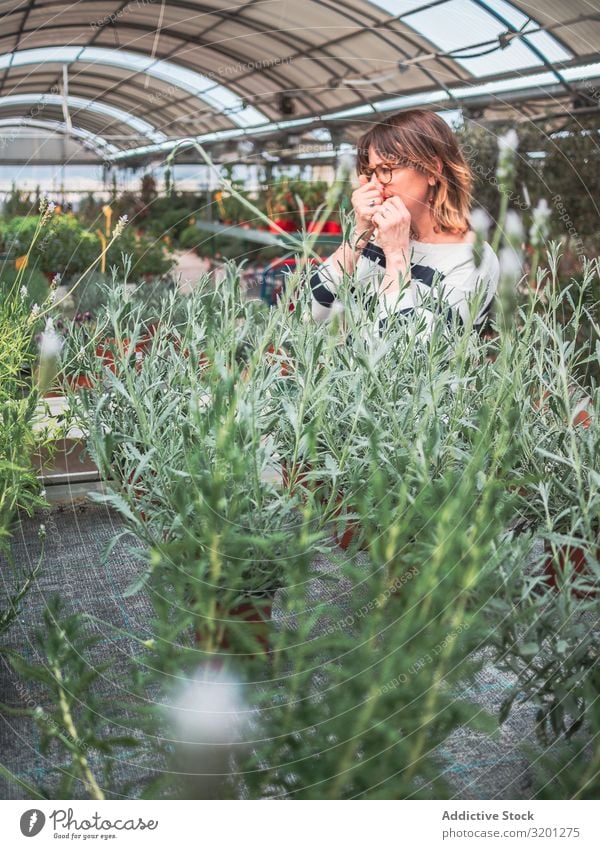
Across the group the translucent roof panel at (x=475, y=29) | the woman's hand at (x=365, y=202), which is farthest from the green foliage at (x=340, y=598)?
the translucent roof panel at (x=475, y=29)

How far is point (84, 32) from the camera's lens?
578mm

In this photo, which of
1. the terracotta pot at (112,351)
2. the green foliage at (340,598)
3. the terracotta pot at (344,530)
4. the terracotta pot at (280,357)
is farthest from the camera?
the terracotta pot at (112,351)

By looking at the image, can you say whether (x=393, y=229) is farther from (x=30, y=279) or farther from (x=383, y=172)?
(x=30, y=279)

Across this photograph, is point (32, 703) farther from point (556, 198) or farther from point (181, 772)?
point (556, 198)

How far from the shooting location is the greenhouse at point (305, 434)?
20.5 inches

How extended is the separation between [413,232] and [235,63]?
0.77 ft

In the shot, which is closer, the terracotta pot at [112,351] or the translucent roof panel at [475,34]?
the translucent roof panel at [475,34]

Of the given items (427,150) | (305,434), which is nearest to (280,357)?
(305,434)

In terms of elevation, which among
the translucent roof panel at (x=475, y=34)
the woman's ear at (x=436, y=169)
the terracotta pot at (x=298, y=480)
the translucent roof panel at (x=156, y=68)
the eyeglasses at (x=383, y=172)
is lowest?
the terracotta pot at (x=298, y=480)

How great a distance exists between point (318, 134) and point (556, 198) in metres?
0.22

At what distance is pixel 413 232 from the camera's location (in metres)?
0.76

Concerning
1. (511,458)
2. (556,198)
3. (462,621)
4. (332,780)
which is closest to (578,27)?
(556,198)

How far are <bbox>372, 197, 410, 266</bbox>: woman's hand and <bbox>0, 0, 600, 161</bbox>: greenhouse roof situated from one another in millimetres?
82

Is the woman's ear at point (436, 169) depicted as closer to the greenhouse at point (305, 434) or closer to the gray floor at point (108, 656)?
the greenhouse at point (305, 434)
